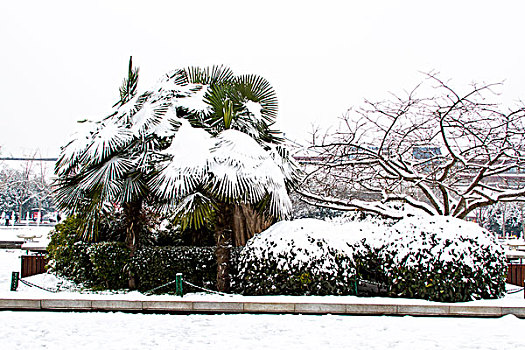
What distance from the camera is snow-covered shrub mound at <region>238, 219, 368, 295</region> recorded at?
377 inches

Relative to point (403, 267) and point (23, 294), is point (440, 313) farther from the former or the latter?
point (23, 294)

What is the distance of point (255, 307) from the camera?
868 centimetres

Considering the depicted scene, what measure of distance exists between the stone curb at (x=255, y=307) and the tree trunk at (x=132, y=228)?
68.9 inches

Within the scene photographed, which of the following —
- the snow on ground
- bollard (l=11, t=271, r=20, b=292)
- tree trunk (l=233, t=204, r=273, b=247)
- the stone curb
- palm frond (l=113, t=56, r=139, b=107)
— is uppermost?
palm frond (l=113, t=56, r=139, b=107)

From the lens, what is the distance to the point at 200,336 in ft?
22.9

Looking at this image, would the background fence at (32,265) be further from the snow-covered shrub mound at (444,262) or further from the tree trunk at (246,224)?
the snow-covered shrub mound at (444,262)

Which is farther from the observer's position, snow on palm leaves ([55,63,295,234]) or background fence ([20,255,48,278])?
background fence ([20,255,48,278])

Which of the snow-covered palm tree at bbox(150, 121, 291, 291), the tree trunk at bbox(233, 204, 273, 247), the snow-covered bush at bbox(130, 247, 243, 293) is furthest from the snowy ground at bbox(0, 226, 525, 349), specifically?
the tree trunk at bbox(233, 204, 273, 247)

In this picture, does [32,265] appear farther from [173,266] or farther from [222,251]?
[222,251]

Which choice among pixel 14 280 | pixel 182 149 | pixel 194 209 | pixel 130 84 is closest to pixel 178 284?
pixel 194 209

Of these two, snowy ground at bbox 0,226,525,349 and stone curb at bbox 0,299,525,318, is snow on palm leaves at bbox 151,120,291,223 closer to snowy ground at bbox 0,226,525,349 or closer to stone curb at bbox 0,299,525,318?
stone curb at bbox 0,299,525,318

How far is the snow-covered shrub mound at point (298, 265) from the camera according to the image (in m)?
9.58

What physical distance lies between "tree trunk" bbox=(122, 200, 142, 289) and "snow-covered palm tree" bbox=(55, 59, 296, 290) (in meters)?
0.02

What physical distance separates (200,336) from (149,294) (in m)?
3.31
